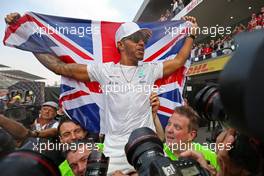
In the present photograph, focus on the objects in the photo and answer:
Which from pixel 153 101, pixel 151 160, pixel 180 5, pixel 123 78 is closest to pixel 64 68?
pixel 123 78

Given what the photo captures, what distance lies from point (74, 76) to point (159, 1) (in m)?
14.6

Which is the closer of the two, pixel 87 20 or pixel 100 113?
pixel 100 113

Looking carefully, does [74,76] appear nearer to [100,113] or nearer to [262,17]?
[100,113]

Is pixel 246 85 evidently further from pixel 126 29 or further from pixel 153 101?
pixel 126 29

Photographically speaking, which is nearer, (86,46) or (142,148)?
(142,148)

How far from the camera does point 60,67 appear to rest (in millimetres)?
2896

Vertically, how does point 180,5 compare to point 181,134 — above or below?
above

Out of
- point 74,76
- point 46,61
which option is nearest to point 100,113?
point 74,76

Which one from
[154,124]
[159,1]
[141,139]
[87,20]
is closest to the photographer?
[141,139]

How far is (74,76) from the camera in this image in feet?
9.41

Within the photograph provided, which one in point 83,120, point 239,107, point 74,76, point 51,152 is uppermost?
point 239,107

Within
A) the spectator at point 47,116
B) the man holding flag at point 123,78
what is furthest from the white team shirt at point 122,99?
the spectator at point 47,116

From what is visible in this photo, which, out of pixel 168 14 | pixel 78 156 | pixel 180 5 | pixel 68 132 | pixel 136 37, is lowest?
pixel 68 132

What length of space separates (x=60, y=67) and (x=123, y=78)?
22.9 inches
